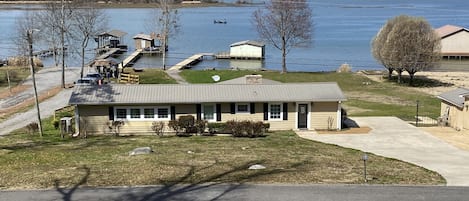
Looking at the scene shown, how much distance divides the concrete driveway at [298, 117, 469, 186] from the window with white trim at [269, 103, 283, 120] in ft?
5.44

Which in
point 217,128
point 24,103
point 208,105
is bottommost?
point 217,128

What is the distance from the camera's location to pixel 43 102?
3984 cm

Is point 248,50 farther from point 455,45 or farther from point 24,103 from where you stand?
point 24,103

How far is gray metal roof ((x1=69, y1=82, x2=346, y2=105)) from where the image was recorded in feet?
99.1

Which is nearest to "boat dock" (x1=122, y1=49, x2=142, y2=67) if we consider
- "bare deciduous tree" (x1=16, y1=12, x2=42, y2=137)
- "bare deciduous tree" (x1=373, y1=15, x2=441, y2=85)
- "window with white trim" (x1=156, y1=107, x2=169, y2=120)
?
"bare deciduous tree" (x1=16, y1=12, x2=42, y2=137)

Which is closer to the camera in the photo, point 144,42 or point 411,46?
point 411,46

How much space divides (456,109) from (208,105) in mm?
14841

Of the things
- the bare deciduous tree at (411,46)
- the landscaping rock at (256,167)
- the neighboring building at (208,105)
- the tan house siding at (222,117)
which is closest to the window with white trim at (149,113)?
the neighboring building at (208,105)

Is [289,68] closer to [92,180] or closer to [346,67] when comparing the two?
[346,67]

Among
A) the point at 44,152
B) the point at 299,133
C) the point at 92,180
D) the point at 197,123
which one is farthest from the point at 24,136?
the point at 299,133

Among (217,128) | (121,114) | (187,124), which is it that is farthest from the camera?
(121,114)

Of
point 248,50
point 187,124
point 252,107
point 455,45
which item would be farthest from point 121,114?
point 455,45

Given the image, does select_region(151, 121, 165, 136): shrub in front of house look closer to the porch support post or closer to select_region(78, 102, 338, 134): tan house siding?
select_region(78, 102, 338, 134): tan house siding

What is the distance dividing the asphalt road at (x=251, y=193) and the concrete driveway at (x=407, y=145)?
232cm
